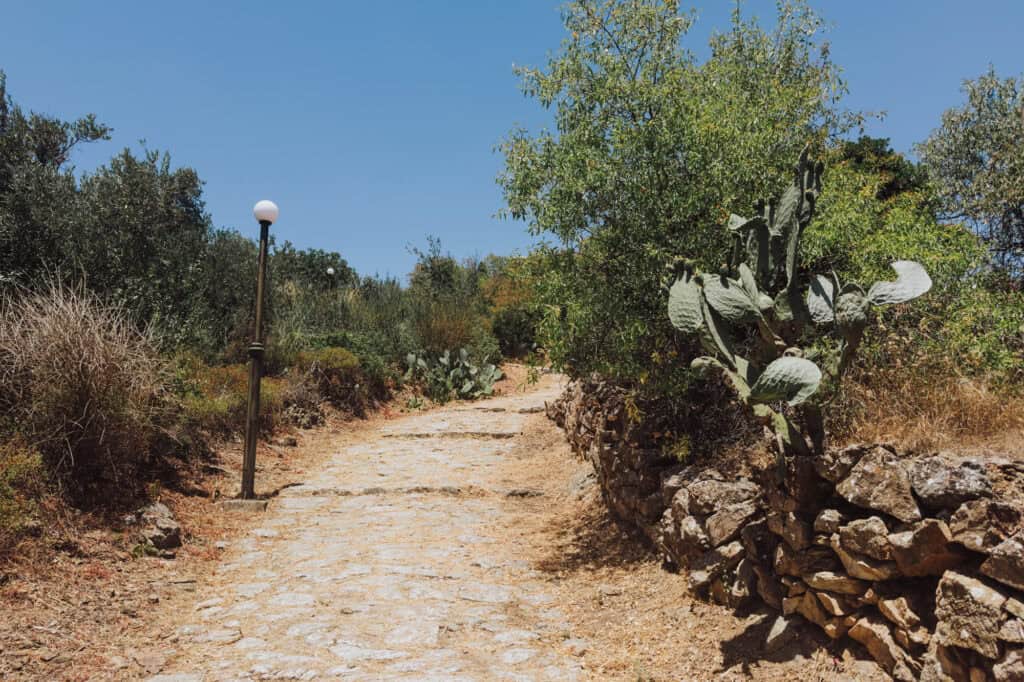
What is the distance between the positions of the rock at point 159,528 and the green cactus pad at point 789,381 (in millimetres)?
5383

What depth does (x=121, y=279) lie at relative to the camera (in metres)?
9.53

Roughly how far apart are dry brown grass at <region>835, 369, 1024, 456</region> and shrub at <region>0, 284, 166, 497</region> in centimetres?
630

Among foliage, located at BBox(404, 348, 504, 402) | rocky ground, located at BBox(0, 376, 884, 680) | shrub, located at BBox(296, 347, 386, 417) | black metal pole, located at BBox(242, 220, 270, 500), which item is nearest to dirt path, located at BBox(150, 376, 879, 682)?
rocky ground, located at BBox(0, 376, 884, 680)

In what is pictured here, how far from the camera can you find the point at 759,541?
421 cm

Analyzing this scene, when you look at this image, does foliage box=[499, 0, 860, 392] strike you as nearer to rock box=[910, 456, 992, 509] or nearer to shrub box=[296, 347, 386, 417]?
rock box=[910, 456, 992, 509]

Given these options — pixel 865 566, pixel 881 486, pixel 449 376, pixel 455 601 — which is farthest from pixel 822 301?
pixel 449 376

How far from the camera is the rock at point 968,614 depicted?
2.70 m

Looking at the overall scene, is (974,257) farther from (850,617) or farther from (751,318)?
(850,617)

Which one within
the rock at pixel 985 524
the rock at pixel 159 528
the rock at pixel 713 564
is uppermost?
the rock at pixel 985 524

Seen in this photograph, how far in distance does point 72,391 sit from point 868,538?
6.46m

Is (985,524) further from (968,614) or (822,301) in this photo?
(822,301)

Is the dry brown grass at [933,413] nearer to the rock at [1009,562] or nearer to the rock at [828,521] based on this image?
the rock at [828,521]

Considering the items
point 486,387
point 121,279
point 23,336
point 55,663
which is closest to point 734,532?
point 55,663

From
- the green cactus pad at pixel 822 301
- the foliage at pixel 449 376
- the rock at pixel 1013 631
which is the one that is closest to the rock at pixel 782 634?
the rock at pixel 1013 631
